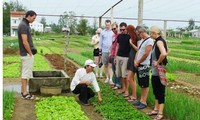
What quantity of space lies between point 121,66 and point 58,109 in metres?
2.29

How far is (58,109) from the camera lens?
6297mm

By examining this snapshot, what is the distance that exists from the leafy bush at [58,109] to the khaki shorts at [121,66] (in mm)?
1421

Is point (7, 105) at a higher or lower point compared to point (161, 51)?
lower

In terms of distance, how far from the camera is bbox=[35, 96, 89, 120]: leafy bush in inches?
226

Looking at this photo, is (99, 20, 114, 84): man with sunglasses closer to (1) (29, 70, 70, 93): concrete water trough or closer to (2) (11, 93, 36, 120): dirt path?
(1) (29, 70, 70, 93): concrete water trough

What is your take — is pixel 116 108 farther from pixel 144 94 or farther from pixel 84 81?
pixel 84 81

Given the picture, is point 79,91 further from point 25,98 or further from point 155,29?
point 155,29

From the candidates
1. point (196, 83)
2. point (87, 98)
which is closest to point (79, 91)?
point (87, 98)

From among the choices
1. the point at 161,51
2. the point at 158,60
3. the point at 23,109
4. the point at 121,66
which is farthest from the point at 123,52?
the point at 23,109

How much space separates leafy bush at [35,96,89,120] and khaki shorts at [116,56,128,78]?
1.42m

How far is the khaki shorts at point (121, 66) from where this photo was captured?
7754 mm

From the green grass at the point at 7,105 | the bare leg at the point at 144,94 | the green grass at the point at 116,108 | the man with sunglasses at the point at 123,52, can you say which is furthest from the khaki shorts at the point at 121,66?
the green grass at the point at 7,105

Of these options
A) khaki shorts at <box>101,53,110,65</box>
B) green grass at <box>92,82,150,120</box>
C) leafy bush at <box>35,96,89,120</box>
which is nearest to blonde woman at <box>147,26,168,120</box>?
green grass at <box>92,82,150,120</box>

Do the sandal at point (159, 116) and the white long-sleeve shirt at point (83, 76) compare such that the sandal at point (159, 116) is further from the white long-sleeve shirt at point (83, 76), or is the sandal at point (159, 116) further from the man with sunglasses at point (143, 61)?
the white long-sleeve shirt at point (83, 76)
